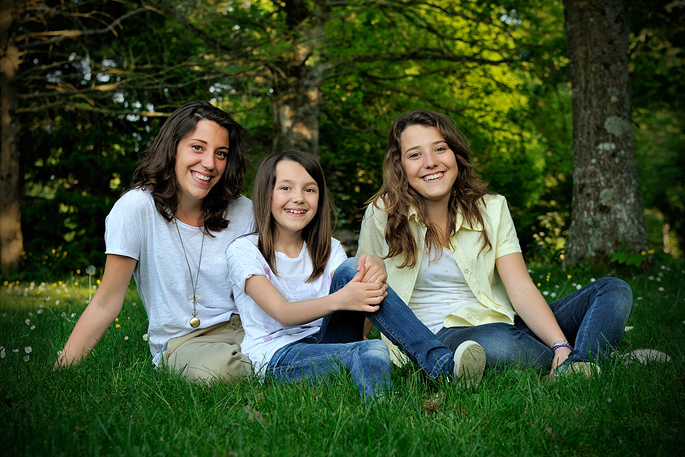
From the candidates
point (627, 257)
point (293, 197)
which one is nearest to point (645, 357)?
point (293, 197)

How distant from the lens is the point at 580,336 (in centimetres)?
276

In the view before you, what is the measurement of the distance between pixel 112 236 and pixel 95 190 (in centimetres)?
675

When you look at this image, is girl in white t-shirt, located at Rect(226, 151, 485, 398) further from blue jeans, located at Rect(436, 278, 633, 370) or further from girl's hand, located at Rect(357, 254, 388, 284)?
blue jeans, located at Rect(436, 278, 633, 370)

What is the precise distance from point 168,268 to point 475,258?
1.75 m

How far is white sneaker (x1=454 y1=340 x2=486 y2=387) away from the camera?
238cm

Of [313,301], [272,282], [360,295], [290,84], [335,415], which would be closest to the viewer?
[335,415]

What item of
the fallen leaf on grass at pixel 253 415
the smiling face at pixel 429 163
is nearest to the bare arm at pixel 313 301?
the fallen leaf on grass at pixel 253 415

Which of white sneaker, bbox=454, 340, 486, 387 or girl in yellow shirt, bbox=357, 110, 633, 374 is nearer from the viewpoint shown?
white sneaker, bbox=454, 340, 486, 387

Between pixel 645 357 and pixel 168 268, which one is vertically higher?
pixel 168 268

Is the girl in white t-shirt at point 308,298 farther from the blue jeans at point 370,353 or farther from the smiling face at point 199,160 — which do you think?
the smiling face at point 199,160

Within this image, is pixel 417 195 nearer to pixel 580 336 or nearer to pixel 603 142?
pixel 580 336

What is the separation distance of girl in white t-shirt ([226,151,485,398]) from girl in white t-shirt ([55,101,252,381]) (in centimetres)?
24

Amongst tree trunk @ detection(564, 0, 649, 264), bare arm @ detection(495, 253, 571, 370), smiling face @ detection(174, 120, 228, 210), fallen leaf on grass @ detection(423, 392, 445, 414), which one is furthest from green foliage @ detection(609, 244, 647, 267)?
smiling face @ detection(174, 120, 228, 210)

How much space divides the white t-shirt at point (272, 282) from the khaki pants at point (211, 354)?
0.09 metres
